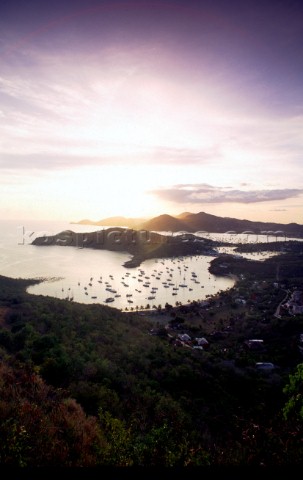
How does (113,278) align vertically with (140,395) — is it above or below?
below

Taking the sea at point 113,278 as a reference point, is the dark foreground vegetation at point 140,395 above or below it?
above

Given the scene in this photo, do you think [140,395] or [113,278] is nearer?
[140,395]

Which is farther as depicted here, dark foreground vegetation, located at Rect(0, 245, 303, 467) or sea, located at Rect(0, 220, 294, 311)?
sea, located at Rect(0, 220, 294, 311)

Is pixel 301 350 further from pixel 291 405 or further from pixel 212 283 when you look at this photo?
pixel 212 283

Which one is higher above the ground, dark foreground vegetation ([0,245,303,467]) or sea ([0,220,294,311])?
dark foreground vegetation ([0,245,303,467])
